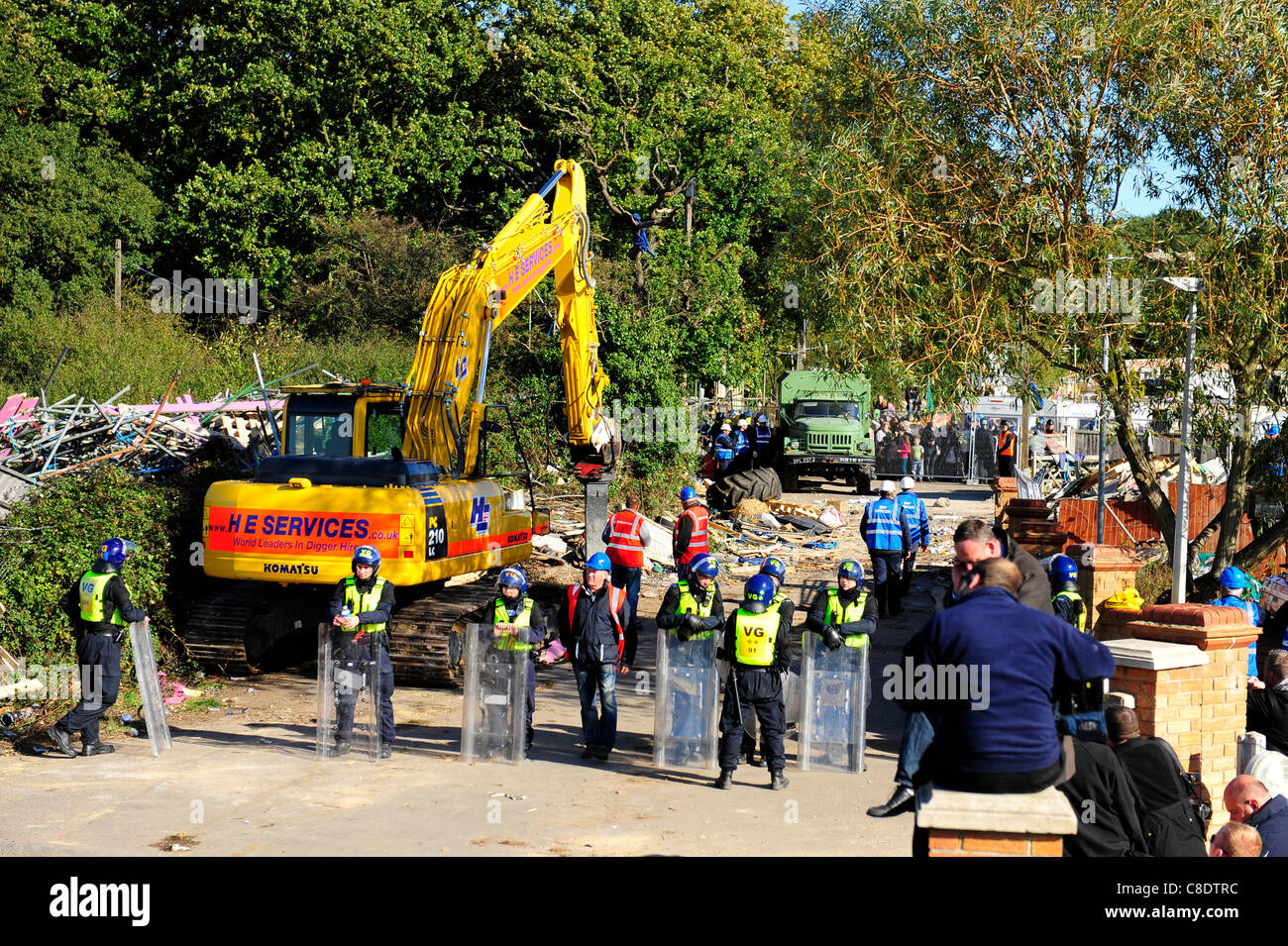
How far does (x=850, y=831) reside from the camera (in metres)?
8.56

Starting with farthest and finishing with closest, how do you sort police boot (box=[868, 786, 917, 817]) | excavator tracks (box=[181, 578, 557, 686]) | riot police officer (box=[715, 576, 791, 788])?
1. excavator tracks (box=[181, 578, 557, 686])
2. riot police officer (box=[715, 576, 791, 788])
3. police boot (box=[868, 786, 917, 817])

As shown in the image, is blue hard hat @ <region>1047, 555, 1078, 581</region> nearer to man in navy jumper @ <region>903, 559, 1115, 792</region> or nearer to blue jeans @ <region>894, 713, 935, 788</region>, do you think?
blue jeans @ <region>894, 713, 935, 788</region>

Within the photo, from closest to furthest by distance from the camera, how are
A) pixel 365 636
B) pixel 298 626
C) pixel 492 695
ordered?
pixel 492 695 < pixel 365 636 < pixel 298 626

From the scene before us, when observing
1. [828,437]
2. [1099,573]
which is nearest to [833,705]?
[1099,573]

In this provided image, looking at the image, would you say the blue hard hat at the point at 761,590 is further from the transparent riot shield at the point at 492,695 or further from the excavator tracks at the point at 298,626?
the excavator tracks at the point at 298,626

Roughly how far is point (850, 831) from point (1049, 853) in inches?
147

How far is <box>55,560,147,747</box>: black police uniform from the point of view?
10.5m

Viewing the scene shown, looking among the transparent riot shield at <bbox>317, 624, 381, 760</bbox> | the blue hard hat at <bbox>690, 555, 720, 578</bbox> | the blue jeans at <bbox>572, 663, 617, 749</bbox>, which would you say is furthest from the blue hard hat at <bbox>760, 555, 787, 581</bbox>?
the transparent riot shield at <bbox>317, 624, 381, 760</bbox>

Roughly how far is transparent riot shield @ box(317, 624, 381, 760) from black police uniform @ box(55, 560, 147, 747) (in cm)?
160

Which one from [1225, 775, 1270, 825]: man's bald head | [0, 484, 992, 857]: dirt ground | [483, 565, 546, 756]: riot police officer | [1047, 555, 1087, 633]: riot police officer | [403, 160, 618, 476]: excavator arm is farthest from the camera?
[403, 160, 618, 476]: excavator arm

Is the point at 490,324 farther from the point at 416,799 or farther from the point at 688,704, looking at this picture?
the point at 416,799

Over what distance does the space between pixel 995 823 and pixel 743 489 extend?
70.6 feet

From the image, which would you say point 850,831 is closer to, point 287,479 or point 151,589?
point 287,479

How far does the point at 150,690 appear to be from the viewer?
34.9 feet
